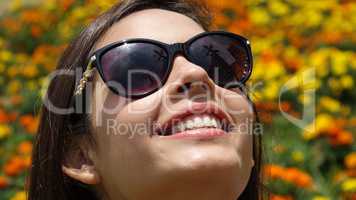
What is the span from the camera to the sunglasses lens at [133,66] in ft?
5.80

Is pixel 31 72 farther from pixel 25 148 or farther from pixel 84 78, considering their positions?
pixel 84 78

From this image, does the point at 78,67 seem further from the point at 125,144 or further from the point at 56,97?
the point at 125,144

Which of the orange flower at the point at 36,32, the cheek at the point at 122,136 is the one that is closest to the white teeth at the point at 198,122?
the cheek at the point at 122,136

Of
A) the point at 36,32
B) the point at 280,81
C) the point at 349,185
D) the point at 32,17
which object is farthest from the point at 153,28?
the point at 32,17

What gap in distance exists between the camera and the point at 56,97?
200 centimetres

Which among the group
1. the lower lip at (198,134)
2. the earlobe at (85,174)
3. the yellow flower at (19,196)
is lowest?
the yellow flower at (19,196)

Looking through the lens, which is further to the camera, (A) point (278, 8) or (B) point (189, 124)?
(A) point (278, 8)

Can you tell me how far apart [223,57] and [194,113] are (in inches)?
9.9

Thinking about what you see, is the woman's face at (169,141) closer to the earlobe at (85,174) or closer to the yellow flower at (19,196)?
the earlobe at (85,174)

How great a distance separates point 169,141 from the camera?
1.66 meters

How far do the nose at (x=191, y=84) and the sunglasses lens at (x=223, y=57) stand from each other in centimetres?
8

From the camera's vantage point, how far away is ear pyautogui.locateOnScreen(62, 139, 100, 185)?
1.89 metres

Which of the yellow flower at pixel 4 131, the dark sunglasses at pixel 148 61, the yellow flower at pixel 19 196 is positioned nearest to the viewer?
the dark sunglasses at pixel 148 61

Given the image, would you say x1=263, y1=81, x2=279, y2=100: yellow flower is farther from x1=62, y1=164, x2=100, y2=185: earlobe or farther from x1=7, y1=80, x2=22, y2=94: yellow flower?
x1=62, y1=164, x2=100, y2=185: earlobe
